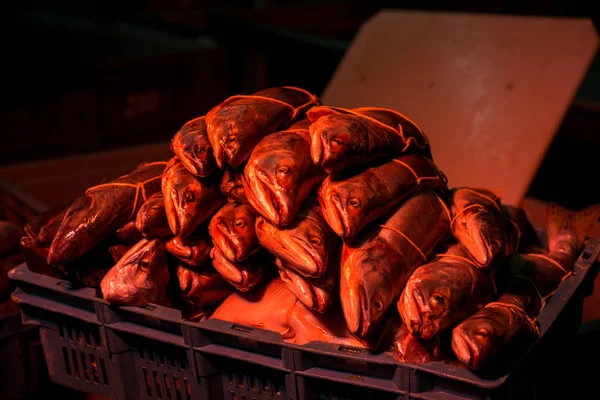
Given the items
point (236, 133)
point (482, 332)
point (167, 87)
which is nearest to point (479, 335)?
point (482, 332)

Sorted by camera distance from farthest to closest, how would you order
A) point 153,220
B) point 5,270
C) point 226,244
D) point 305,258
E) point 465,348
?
point 5,270 → point 153,220 → point 226,244 → point 305,258 → point 465,348

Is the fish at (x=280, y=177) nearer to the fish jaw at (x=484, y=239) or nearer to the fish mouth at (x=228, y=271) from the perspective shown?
the fish mouth at (x=228, y=271)

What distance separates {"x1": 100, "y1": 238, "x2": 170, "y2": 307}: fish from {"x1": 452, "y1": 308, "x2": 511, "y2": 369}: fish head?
774 millimetres

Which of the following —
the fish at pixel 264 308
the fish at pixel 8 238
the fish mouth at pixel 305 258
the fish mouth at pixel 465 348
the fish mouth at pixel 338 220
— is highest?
the fish mouth at pixel 338 220

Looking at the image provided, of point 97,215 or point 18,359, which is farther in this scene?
point 18,359

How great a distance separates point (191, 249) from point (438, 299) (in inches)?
26.3

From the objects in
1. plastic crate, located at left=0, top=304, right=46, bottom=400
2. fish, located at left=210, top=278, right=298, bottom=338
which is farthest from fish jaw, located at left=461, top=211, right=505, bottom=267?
plastic crate, located at left=0, top=304, right=46, bottom=400

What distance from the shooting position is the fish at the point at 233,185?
1.84m

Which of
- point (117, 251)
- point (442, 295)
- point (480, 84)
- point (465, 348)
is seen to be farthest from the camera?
point (480, 84)

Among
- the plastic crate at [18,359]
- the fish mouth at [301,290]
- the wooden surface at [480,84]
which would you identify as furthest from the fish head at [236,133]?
the wooden surface at [480,84]

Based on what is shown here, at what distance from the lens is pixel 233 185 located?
1.85 meters

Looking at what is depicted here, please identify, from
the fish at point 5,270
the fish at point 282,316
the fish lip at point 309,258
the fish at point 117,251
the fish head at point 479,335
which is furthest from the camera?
the fish at point 5,270

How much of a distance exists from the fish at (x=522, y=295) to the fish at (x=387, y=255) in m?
0.18

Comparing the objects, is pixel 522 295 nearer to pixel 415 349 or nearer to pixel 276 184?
pixel 415 349
